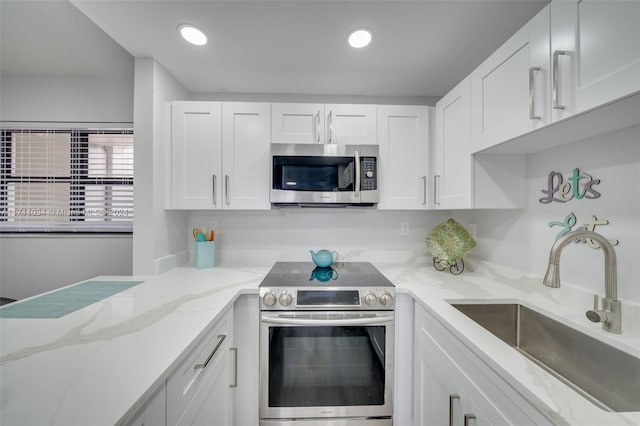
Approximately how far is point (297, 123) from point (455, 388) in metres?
1.73

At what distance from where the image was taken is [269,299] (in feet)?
4.65

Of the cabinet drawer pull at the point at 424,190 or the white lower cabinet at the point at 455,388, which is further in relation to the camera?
the cabinet drawer pull at the point at 424,190

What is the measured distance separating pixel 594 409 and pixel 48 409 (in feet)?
3.99

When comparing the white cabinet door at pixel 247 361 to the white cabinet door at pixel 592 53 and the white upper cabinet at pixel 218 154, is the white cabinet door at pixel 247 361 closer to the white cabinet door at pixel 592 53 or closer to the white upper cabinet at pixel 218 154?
the white upper cabinet at pixel 218 154

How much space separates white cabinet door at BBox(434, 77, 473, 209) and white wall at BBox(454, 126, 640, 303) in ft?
1.17

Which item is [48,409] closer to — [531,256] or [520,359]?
[520,359]

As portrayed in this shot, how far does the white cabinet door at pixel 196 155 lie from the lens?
178cm

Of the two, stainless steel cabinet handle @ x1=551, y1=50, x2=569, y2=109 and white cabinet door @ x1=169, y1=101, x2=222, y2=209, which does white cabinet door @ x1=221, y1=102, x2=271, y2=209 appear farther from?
stainless steel cabinet handle @ x1=551, y1=50, x2=569, y2=109

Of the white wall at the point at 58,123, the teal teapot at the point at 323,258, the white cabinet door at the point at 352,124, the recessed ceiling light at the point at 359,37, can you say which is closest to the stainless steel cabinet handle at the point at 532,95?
the recessed ceiling light at the point at 359,37

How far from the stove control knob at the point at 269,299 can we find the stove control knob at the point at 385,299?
0.61 metres

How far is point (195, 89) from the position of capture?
2047 millimetres

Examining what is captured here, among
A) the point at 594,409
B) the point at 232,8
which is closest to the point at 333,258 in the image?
the point at 594,409

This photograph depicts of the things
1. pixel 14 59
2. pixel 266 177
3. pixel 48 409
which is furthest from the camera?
pixel 14 59

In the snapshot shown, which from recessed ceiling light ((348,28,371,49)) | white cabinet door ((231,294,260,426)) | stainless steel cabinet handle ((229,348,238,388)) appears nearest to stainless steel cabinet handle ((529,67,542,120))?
recessed ceiling light ((348,28,371,49))
